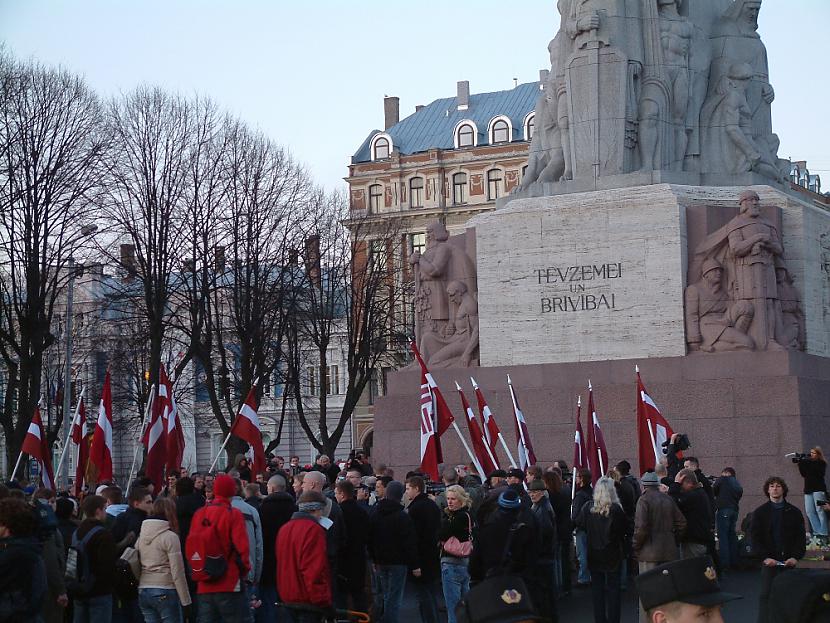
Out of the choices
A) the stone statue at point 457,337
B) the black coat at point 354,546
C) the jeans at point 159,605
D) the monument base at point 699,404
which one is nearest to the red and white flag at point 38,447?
the monument base at point 699,404

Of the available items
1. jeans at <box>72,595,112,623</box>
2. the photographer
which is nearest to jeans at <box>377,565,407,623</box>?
jeans at <box>72,595,112,623</box>

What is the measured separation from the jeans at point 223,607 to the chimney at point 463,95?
73.4 meters

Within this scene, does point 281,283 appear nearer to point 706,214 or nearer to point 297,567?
point 706,214

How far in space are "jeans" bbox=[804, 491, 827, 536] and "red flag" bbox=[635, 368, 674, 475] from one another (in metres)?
1.93

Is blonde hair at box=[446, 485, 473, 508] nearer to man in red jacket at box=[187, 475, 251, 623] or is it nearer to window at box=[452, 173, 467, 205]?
man in red jacket at box=[187, 475, 251, 623]

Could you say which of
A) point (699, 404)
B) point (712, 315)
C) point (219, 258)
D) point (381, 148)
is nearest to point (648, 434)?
point (699, 404)

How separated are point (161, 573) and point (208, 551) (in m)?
0.66

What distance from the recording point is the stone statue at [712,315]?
73.4ft

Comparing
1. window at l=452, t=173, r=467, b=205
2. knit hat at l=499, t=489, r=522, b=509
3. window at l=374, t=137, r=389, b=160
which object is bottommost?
knit hat at l=499, t=489, r=522, b=509

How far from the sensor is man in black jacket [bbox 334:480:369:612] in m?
13.9

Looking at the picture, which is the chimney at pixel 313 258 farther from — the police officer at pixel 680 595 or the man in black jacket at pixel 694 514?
the police officer at pixel 680 595

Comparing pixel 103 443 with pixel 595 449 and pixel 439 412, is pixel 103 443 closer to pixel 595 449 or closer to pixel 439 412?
pixel 439 412

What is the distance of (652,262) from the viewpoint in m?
23.0

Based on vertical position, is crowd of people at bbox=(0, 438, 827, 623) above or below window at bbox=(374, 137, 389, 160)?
below
